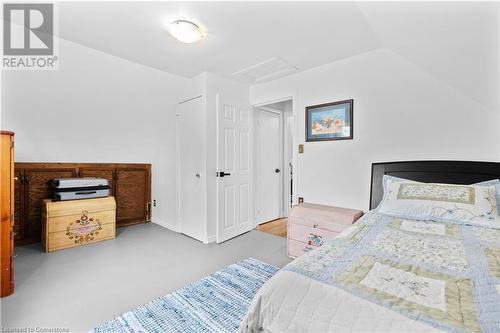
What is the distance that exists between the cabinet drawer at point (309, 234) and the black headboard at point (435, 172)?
2.04 feet

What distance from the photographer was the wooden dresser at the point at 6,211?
169 centimetres

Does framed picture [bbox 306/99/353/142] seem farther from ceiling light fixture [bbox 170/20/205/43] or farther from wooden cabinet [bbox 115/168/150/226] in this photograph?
wooden cabinet [bbox 115/168/150/226]

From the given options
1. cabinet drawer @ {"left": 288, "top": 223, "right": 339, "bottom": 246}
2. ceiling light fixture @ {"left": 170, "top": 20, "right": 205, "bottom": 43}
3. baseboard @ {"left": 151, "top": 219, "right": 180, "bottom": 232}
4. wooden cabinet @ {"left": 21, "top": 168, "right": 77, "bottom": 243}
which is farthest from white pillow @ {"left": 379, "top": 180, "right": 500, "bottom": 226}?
wooden cabinet @ {"left": 21, "top": 168, "right": 77, "bottom": 243}

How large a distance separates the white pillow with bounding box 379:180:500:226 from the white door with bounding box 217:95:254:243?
6.52 feet

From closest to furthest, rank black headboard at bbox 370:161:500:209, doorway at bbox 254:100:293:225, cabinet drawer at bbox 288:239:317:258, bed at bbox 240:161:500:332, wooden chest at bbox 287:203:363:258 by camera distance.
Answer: bed at bbox 240:161:500:332, black headboard at bbox 370:161:500:209, wooden chest at bbox 287:203:363:258, cabinet drawer at bbox 288:239:317:258, doorway at bbox 254:100:293:225

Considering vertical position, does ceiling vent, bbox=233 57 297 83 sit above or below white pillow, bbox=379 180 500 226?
above

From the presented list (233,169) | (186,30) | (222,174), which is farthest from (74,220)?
(186,30)

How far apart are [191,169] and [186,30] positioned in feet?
6.10

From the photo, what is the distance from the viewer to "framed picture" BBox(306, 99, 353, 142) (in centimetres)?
274

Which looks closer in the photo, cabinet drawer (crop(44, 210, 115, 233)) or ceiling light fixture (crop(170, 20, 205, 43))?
ceiling light fixture (crop(170, 20, 205, 43))

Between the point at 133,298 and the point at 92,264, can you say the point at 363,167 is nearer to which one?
the point at 133,298

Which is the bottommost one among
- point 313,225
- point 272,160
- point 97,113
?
point 313,225

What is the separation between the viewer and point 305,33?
2238 mm

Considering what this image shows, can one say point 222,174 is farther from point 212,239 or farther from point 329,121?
point 329,121
